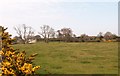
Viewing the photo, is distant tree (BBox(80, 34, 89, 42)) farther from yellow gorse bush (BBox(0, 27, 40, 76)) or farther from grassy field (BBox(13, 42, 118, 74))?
yellow gorse bush (BBox(0, 27, 40, 76))

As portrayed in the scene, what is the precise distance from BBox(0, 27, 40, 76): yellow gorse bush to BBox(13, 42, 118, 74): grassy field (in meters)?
6.11

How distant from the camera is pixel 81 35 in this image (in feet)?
127

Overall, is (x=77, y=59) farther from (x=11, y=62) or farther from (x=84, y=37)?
(x=84, y=37)

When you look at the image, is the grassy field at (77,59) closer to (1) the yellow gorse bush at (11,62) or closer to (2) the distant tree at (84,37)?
(1) the yellow gorse bush at (11,62)

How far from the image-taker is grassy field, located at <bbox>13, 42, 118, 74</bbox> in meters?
19.3

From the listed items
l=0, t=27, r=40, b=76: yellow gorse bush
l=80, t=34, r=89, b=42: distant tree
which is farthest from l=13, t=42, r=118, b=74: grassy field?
l=80, t=34, r=89, b=42: distant tree

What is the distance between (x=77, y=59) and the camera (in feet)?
75.4

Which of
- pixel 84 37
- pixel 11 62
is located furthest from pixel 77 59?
pixel 84 37

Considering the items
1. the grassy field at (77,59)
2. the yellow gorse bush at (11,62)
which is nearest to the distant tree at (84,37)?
the grassy field at (77,59)

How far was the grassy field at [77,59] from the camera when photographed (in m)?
19.3

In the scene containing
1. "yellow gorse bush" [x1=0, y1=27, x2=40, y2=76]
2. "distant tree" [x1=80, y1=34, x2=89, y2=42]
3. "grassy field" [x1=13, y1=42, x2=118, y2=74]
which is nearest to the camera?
"yellow gorse bush" [x1=0, y1=27, x2=40, y2=76]

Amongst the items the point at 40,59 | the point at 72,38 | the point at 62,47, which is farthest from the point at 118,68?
the point at 72,38

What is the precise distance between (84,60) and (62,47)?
19.5 ft

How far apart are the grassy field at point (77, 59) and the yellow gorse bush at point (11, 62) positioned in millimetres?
6109
